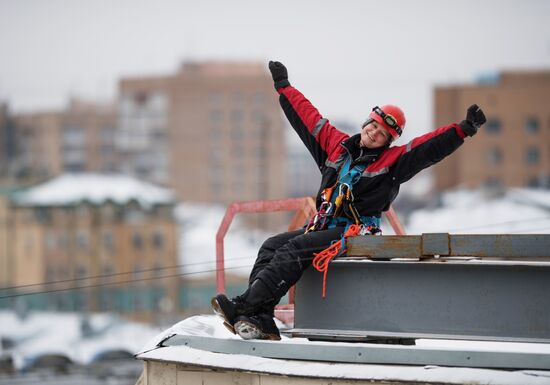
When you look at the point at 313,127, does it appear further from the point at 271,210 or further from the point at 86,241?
the point at 86,241

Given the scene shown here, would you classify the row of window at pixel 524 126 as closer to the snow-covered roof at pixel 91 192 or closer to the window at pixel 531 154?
the window at pixel 531 154

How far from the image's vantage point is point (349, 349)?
19.4 feet

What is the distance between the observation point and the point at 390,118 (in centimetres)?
666

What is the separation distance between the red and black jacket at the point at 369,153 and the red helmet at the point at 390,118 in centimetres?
12

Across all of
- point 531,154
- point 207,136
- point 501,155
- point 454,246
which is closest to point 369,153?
point 454,246

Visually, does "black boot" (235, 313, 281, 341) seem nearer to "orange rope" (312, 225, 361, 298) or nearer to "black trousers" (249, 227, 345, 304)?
"black trousers" (249, 227, 345, 304)

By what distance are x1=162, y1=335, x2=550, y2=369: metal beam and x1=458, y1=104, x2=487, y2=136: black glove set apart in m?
1.33

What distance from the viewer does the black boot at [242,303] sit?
254 inches

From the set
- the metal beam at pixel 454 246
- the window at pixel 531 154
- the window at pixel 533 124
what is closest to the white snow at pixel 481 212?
the window at pixel 531 154

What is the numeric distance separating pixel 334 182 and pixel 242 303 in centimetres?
93

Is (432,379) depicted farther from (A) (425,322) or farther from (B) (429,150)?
(B) (429,150)

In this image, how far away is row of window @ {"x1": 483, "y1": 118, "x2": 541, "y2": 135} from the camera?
100 metres

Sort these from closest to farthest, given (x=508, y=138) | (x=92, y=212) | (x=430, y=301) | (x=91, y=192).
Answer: (x=430, y=301) < (x=92, y=212) < (x=91, y=192) < (x=508, y=138)

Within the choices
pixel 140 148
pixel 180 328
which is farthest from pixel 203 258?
pixel 180 328
